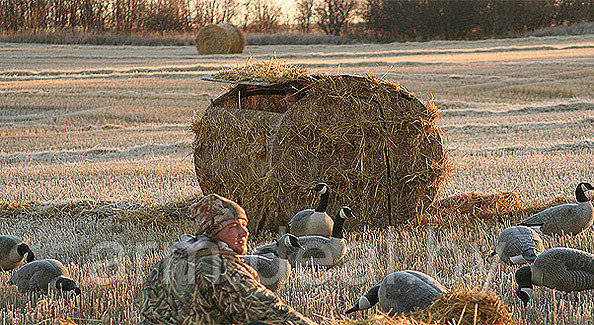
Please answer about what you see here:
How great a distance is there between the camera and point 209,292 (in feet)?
10.6

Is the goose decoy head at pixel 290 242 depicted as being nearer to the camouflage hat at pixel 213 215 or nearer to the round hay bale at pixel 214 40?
the camouflage hat at pixel 213 215

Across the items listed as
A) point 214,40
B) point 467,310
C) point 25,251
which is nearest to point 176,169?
point 25,251

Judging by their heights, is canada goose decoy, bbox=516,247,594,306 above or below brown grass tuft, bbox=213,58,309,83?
below

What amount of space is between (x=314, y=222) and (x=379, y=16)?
47.1m

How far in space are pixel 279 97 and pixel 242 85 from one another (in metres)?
0.98

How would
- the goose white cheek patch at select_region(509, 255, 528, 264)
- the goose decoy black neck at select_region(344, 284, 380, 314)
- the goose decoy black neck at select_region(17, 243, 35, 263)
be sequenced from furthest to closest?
the goose decoy black neck at select_region(17, 243, 35, 263) → the goose white cheek patch at select_region(509, 255, 528, 264) → the goose decoy black neck at select_region(344, 284, 380, 314)

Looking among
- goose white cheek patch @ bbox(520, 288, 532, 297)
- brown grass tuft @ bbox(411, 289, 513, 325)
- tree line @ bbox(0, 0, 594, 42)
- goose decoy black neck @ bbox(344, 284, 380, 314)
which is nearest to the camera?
brown grass tuft @ bbox(411, 289, 513, 325)

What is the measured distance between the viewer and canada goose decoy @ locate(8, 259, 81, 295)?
4980 millimetres

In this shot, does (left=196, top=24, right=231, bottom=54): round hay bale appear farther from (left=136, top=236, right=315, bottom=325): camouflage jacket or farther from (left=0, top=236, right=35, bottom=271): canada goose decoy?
(left=136, top=236, right=315, bottom=325): camouflage jacket

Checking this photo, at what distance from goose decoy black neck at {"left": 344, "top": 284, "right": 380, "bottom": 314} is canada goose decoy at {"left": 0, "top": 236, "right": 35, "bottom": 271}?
3.06 metres

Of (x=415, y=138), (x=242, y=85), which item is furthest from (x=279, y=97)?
(x=415, y=138)

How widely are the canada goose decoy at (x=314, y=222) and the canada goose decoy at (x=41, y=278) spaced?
2223mm

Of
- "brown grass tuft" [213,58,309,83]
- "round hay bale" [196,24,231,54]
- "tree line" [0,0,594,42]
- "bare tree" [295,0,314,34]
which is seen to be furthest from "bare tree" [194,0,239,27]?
"brown grass tuft" [213,58,309,83]

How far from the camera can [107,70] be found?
27.8 m
